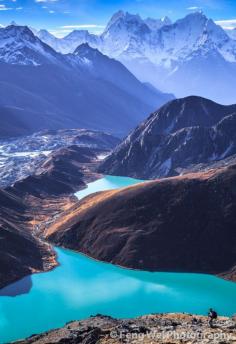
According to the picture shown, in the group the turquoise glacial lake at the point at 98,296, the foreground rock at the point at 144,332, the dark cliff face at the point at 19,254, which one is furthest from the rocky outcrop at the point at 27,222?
the foreground rock at the point at 144,332

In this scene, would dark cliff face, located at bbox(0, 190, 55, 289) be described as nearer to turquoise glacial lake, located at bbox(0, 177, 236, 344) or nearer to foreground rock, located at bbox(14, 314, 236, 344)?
turquoise glacial lake, located at bbox(0, 177, 236, 344)

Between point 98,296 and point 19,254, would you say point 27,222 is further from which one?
point 98,296

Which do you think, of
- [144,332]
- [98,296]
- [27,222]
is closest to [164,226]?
[98,296]

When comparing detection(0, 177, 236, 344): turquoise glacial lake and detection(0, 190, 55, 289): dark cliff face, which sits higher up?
detection(0, 190, 55, 289): dark cliff face

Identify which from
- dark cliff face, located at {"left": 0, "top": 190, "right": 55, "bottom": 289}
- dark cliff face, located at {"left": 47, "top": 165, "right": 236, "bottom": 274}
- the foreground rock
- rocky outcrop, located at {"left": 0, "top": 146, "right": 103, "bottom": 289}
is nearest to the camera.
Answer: the foreground rock

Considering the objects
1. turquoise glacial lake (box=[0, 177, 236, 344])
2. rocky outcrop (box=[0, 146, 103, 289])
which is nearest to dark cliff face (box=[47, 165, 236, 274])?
turquoise glacial lake (box=[0, 177, 236, 344])

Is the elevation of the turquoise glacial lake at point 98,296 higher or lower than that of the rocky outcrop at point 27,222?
lower

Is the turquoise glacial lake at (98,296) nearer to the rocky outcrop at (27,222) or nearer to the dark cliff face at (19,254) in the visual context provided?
the dark cliff face at (19,254)

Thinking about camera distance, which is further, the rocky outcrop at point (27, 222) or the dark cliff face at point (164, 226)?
the dark cliff face at point (164, 226)
